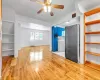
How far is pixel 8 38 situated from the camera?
505 cm

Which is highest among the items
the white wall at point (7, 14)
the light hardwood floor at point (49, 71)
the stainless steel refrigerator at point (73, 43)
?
the white wall at point (7, 14)

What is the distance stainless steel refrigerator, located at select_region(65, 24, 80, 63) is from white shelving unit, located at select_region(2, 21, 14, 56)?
10.5 ft

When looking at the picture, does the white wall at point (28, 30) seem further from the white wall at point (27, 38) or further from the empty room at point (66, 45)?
the empty room at point (66, 45)

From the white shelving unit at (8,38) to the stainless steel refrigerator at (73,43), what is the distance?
3211mm

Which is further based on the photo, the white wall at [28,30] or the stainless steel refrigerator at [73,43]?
the white wall at [28,30]

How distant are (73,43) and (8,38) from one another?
12.1 feet

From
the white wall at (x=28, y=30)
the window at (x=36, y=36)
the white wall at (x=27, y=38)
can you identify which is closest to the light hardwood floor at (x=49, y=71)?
the white wall at (x=28, y=30)

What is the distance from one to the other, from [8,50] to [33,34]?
636 centimetres

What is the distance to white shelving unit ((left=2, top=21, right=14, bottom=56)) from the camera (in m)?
4.86

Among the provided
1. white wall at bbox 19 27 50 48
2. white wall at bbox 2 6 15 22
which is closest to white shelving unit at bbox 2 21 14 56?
white wall at bbox 2 6 15 22

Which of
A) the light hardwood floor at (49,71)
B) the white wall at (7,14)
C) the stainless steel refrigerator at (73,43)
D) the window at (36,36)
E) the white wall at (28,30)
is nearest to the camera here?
the light hardwood floor at (49,71)

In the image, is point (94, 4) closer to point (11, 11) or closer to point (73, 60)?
point (73, 60)

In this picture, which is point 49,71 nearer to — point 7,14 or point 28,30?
point 7,14

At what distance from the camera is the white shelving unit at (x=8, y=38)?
4.86 metres
